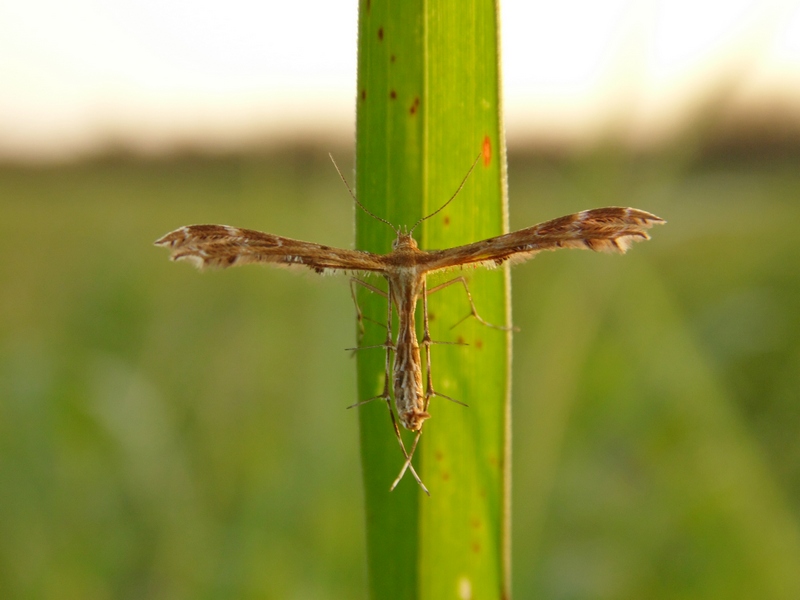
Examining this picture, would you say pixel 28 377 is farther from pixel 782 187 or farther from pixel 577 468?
pixel 782 187

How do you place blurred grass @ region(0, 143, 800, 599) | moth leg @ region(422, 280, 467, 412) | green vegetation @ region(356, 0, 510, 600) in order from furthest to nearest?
blurred grass @ region(0, 143, 800, 599) → moth leg @ region(422, 280, 467, 412) → green vegetation @ region(356, 0, 510, 600)

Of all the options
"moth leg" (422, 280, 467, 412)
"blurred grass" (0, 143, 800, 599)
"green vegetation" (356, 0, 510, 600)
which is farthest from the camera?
"blurred grass" (0, 143, 800, 599)

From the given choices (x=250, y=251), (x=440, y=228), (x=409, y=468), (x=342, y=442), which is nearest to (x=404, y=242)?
(x=440, y=228)

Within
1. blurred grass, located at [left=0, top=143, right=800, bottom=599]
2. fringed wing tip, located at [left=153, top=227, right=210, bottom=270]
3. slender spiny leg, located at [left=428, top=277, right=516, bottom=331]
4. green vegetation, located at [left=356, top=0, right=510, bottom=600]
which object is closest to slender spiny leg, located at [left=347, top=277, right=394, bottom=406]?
green vegetation, located at [left=356, top=0, right=510, bottom=600]

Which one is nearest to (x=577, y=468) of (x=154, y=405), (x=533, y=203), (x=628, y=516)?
(x=628, y=516)

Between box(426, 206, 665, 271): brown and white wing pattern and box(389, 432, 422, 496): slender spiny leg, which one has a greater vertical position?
box(426, 206, 665, 271): brown and white wing pattern

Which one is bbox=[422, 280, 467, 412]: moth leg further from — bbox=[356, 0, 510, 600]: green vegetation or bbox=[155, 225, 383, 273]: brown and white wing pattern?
bbox=[155, 225, 383, 273]: brown and white wing pattern
